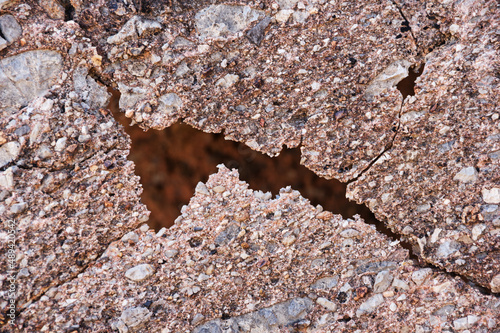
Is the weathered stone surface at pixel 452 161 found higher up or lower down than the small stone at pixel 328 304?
higher up

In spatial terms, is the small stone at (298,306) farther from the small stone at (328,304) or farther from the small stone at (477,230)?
the small stone at (477,230)

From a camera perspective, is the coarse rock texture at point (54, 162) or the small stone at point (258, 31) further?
the small stone at point (258, 31)

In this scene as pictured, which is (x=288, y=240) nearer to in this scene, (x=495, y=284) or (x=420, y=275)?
(x=420, y=275)

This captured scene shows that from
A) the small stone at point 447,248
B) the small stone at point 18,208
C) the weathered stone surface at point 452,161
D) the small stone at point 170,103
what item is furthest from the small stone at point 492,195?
the small stone at point 18,208

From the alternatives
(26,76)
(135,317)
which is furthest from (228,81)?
(135,317)

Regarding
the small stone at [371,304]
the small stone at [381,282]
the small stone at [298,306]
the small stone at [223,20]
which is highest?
the small stone at [223,20]

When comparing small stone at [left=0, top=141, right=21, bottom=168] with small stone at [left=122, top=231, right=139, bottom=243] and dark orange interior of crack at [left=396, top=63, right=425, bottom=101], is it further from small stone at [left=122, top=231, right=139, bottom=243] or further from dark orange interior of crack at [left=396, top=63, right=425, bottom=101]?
dark orange interior of crack at [left=396, top=63, right=425, bottom=101]
